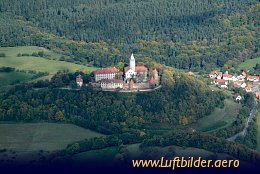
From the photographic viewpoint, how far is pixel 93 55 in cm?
8862

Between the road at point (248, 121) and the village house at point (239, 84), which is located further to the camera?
the village house at point (239, 84)

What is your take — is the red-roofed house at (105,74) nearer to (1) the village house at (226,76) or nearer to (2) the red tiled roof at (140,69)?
(2) the red tiled roof at (140,69)

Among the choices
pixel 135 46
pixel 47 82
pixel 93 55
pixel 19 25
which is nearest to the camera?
pixel 47 82

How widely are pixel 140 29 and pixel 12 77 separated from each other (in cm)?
2688

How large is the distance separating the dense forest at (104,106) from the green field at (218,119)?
541mm

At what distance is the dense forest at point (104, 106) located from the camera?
65.7 metres

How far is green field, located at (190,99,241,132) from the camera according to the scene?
219ft

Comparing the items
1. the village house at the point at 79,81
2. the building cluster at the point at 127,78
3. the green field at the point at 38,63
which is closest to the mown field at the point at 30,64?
the green field at the point at 38,63

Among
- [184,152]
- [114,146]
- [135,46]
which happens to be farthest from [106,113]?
[135,46]

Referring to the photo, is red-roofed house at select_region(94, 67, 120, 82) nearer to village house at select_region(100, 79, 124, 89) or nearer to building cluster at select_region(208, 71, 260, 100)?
village house at select_region(100, 79, 124, 89)

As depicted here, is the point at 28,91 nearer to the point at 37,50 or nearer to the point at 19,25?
the point at 37,50

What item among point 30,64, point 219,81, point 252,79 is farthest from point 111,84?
point 252,79

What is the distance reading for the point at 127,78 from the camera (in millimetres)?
70062

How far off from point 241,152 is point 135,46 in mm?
39666
